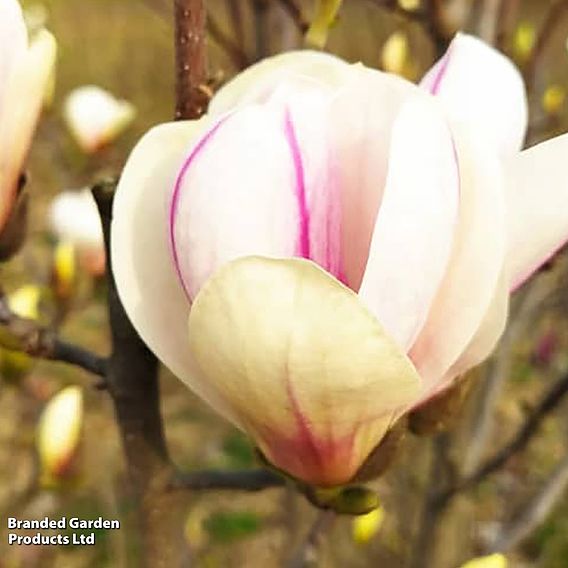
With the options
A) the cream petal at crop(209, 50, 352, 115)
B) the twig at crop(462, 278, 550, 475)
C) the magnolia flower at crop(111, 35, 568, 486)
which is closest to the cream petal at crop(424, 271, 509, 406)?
the magnolia flower at crop(111, 35, 568, 486)

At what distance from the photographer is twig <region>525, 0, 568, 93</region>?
1047 millimetres

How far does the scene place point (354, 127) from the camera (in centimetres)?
43

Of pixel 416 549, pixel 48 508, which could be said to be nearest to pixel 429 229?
pixel 416 549

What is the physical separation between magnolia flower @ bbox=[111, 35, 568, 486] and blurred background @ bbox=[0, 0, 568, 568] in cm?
11

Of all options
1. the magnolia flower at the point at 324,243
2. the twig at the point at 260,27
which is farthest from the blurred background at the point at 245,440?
the magnolia flower at the point at 324,243

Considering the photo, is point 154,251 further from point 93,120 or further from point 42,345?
point 93,120

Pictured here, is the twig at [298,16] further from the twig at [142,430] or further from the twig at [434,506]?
the twig at [434,506]

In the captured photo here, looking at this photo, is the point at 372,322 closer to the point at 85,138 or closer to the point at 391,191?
the point at 391,191

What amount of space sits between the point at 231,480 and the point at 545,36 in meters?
0.68

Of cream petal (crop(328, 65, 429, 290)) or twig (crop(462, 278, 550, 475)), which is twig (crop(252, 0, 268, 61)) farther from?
cream petal (crop(328, 65, 429, 290))

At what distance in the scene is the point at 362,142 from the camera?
0.43 metres

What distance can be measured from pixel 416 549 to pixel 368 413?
894 millimetres

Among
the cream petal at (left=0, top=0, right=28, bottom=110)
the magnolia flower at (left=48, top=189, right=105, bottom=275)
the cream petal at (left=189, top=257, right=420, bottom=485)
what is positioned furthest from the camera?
the magnolia flower at (left=48, top=189, right=105, bottom=275)

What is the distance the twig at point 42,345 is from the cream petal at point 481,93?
0.21 meters
